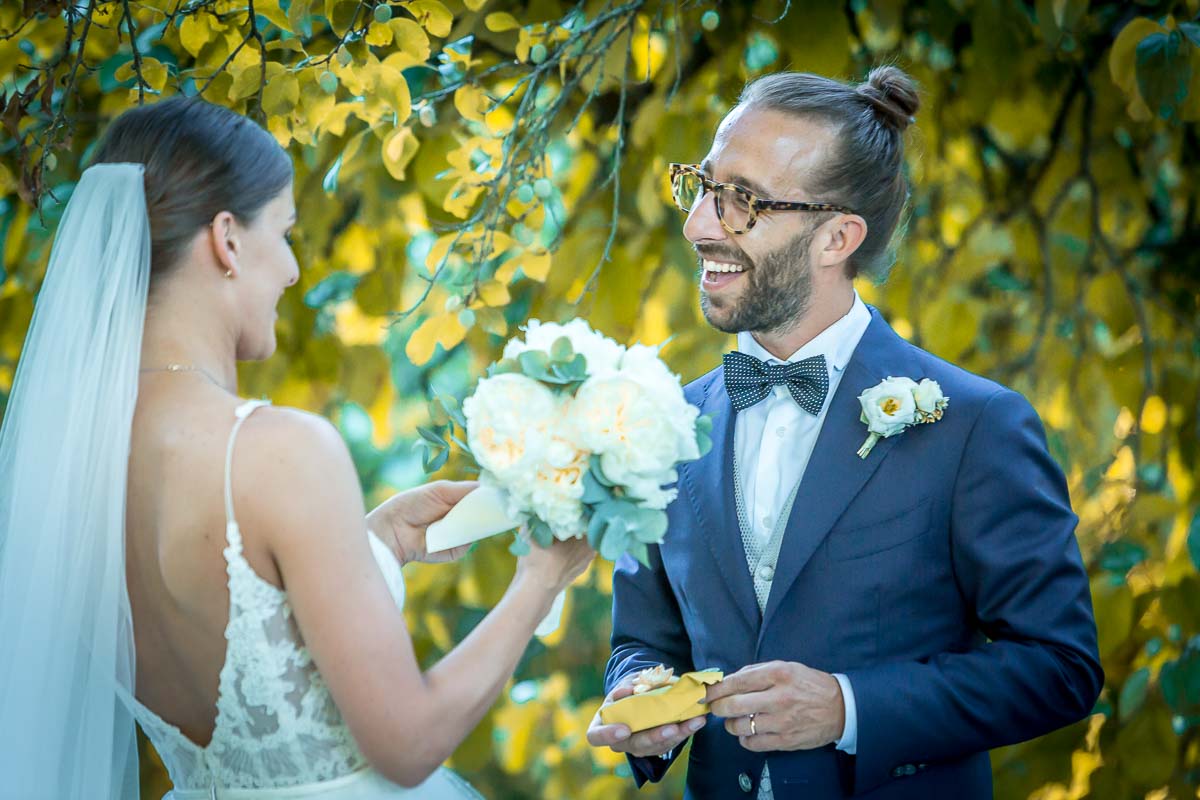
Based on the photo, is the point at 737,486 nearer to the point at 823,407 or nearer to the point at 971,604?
the point at 823,407

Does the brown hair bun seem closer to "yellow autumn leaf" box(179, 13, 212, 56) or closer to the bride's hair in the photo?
the bride's hair

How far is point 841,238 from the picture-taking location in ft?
8.14

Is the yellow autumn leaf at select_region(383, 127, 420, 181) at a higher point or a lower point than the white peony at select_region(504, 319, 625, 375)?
lower

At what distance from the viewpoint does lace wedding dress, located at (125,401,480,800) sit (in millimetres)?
1750

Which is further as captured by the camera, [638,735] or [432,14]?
[432,14]

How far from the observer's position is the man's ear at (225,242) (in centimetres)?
184

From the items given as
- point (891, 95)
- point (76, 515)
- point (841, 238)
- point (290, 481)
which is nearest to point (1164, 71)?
point (891, 95)

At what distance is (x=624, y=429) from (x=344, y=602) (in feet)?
1.50

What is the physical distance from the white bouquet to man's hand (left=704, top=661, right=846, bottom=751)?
386 mm

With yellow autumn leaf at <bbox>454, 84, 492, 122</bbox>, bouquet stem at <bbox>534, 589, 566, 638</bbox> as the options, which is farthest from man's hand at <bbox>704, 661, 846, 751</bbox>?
yellow autumn leaf at <bbox>454, 84, 492, 122</bbox>

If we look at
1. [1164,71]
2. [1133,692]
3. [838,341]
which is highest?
[1164,71]

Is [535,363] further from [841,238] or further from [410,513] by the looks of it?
[841,238]

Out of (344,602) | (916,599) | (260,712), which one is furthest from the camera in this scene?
(916,599)

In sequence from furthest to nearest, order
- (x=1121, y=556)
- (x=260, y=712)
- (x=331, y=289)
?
(x=331, y=289) < (x=1121, y=556) < (x=260, y=712)
